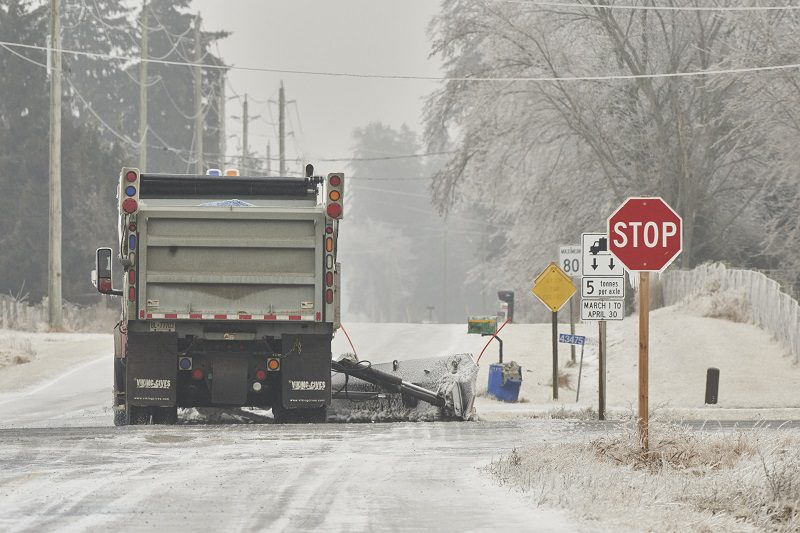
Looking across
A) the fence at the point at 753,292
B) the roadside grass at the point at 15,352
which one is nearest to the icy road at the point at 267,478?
the fence at the point at 753,292

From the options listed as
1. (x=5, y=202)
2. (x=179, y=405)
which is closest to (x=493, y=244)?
(x=5, y=202)

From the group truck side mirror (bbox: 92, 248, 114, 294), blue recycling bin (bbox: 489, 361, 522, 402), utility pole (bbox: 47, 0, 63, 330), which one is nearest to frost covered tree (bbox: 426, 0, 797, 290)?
utility pole (bbox: 47, 0, 63, 330)

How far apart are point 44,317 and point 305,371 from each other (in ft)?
97.7

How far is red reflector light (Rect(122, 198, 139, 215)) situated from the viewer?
15891 millimetres

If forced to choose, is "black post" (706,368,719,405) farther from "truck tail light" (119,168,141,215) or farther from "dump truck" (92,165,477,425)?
"truck tail light" (119,168,141,215)

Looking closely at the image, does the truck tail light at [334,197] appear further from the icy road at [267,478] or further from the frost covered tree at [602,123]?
the frost covered tree at [602,123]

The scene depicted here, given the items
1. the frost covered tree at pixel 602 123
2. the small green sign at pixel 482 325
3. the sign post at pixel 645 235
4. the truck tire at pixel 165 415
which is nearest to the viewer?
the sign post at pixel 645 235

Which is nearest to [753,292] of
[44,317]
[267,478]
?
[44,317]

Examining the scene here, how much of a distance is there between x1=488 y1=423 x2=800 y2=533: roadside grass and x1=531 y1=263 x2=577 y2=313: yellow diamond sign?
11181 millimetres

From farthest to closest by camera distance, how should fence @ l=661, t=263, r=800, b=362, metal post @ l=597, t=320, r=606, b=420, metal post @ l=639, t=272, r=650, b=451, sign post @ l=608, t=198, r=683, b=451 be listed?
1. fence @ l=661, t=263, r=800, b=362
2. metal post @ l=597, t=320, r=606, b=420
3. sign post @ l=608, t=198, r=683, b=451
4. metal post @ l=639, t=272, r=650, b=451

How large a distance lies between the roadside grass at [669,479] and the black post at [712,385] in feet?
40.6

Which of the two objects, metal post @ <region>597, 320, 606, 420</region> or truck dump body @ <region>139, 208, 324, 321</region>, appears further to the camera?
metal post @ <region>597, 320, 606, 420</region>

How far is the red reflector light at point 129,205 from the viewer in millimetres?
15891

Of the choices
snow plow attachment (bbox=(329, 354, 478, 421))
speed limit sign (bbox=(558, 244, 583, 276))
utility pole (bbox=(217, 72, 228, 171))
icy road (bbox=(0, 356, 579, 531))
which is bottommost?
icy road (bbox=(0, 356, 579, 531))
